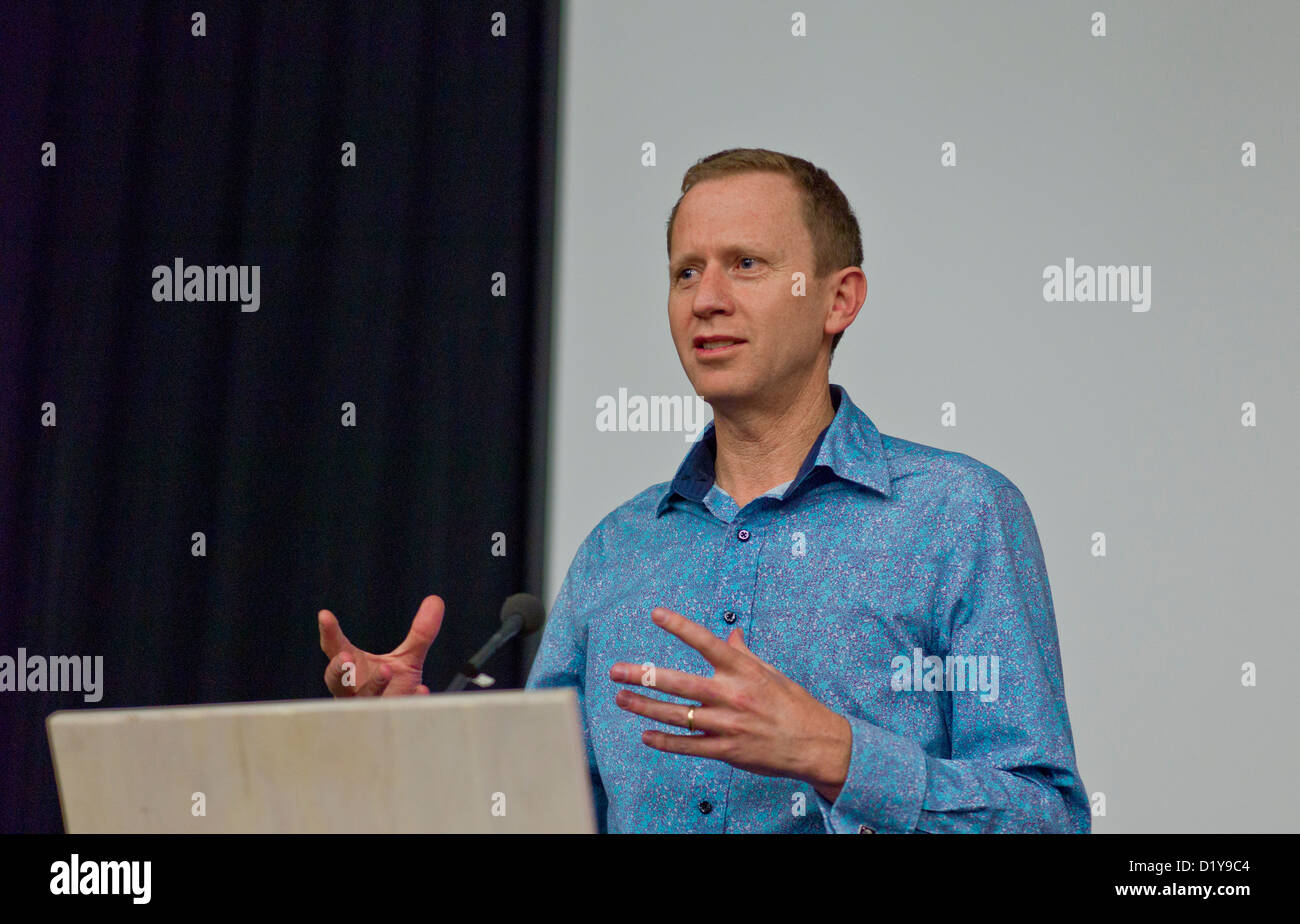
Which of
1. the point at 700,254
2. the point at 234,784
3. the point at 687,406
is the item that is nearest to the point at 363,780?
the point at 234,784

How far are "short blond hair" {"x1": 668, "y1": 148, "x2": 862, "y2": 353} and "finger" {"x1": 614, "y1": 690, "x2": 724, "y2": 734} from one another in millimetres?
689

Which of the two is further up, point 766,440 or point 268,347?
point 268,347

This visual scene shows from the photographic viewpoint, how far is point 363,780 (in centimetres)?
84

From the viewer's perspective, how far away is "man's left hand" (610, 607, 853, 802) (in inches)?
39.8

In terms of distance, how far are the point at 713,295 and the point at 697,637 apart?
0.62 meters

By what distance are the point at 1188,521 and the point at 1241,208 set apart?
578 millimetres

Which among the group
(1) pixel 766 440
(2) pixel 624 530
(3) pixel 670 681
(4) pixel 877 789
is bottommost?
(4) pixel 877 789

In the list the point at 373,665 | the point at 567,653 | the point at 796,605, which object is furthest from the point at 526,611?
the point at 796,605

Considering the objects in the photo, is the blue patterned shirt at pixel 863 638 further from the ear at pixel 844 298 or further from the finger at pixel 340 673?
the finger at pixel 340 673

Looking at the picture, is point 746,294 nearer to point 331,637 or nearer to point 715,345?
point 715,345

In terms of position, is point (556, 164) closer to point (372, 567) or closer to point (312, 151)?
point (312, 151)

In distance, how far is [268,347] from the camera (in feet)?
8.69

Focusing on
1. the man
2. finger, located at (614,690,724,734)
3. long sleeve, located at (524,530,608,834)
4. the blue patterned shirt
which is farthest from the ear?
finger, located at (614,690,724,734)

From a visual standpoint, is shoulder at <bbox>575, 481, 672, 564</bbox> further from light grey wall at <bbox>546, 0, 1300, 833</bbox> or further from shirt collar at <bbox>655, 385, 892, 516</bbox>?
light grey wall at <bbox>546, 0, 1300, 833</bbox>
